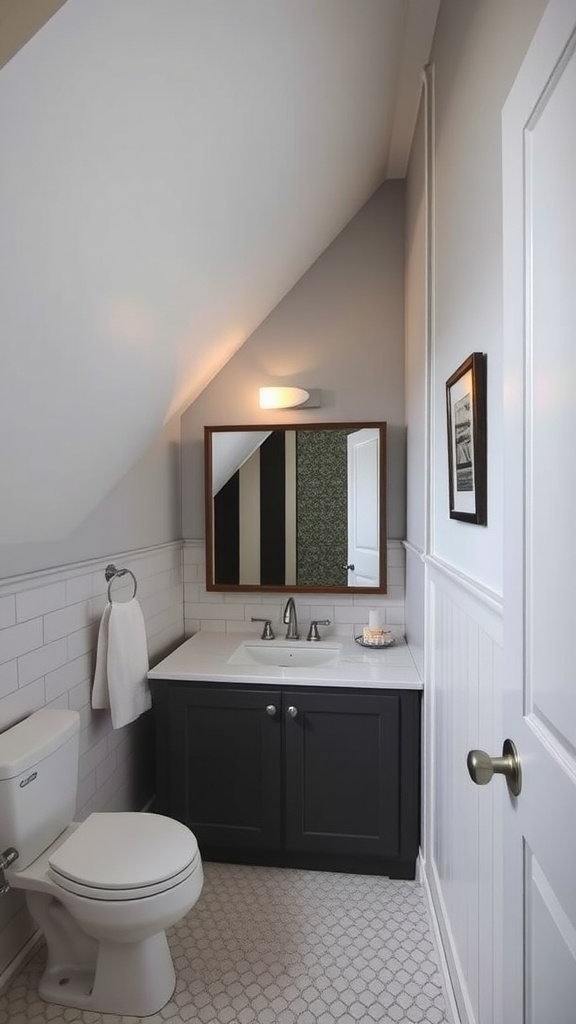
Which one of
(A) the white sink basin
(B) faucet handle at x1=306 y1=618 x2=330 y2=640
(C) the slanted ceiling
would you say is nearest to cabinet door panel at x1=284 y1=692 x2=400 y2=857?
(A) the white sink basin

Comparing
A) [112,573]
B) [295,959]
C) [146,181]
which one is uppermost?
[146,181]

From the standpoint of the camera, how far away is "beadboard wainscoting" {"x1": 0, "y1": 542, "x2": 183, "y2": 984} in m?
1.59

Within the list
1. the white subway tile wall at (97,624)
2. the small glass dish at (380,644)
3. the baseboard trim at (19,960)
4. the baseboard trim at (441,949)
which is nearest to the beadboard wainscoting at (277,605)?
the white subway tile wall at (97,624)

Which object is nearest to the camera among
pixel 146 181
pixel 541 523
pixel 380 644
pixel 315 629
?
pixel 541 523

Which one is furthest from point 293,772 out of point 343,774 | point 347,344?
point 347,344

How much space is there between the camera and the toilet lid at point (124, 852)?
1376 mm

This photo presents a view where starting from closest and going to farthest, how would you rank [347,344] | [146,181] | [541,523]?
[541,523] < [146,181] < [347,344]

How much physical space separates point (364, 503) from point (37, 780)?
5.50 feet

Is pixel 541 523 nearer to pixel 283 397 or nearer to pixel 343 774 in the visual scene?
pixel 343 774

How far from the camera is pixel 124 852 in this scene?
1.47 metres

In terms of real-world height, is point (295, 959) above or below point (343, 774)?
below

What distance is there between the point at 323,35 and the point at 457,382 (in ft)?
3.23

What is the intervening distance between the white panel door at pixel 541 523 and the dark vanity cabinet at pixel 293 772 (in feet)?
3.83

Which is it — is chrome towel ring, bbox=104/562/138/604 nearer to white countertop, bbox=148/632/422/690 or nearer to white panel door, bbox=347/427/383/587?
white countertop, bbox=148/632/422/690
